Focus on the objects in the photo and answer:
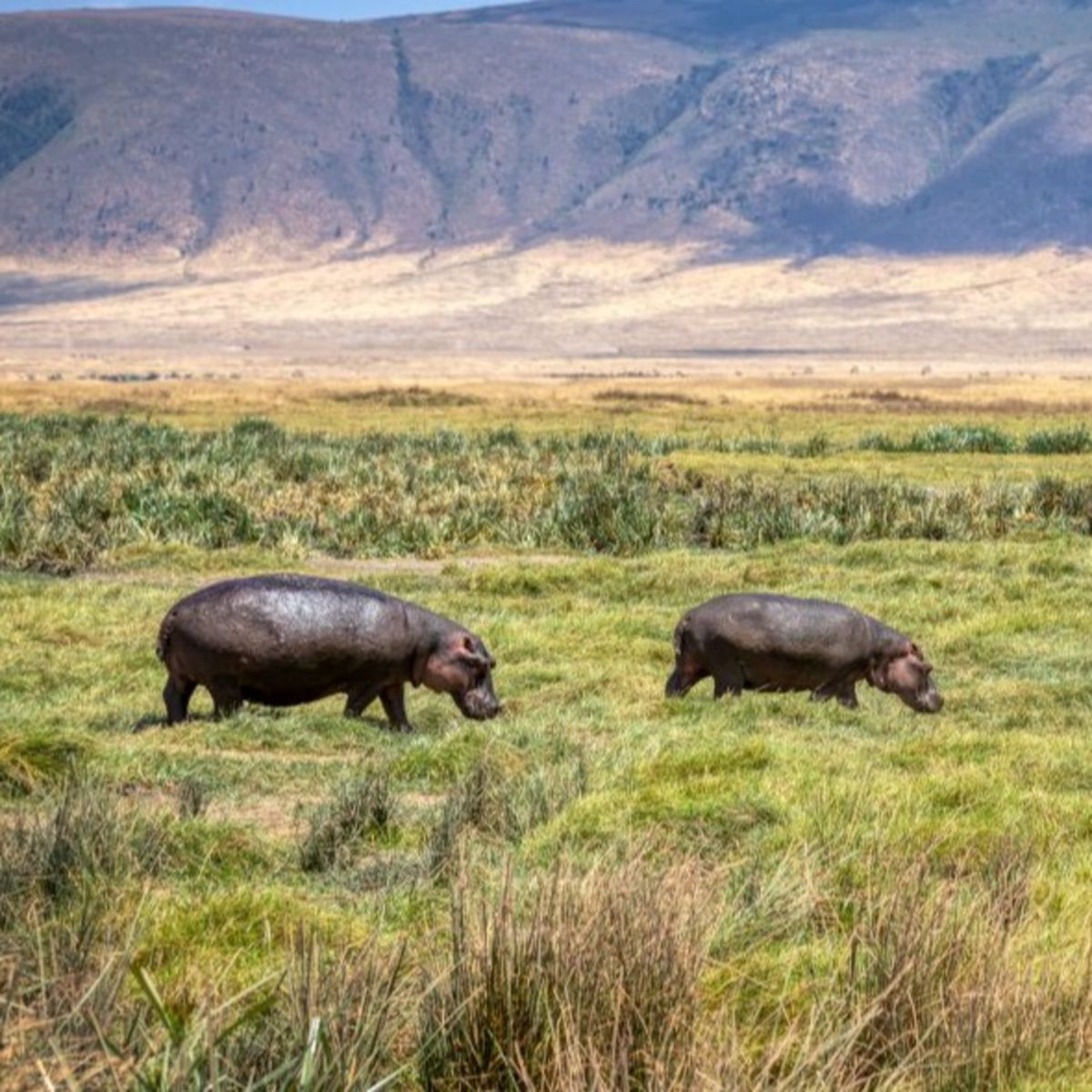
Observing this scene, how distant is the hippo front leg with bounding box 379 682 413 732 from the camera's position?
12.9 m

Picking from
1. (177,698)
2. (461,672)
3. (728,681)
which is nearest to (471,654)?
(461,672)

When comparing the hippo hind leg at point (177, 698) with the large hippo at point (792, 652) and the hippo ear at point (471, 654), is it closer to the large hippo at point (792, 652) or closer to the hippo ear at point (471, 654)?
the hippo ear at point (471, 654)

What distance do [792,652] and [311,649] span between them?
3606 millimetres

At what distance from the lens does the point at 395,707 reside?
509 inches

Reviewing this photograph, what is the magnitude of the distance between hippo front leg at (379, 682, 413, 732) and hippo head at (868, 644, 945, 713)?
352 centimetres

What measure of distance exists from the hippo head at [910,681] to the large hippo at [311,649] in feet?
9.76

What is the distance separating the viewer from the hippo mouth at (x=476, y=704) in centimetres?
1302

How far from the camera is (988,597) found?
19.3 metres

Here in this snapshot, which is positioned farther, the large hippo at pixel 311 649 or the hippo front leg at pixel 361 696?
the hippo front leg at pixel 361 696

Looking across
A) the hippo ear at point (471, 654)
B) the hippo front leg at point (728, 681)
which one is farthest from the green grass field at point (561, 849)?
the hippo ear at point (471, 654)

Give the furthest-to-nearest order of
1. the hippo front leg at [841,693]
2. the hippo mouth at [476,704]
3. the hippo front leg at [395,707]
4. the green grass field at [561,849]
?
the hippo front leg at [841,693] < the hippo mouth at [476,704] < the hippo front leg at [395,707] < the green grass field at [561,849]

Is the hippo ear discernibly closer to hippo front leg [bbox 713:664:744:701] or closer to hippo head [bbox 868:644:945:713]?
hippo front leg [bbox 713:664:744:701]

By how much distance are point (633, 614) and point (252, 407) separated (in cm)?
4637

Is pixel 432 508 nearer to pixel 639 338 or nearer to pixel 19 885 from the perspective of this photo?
pixel 19 885
